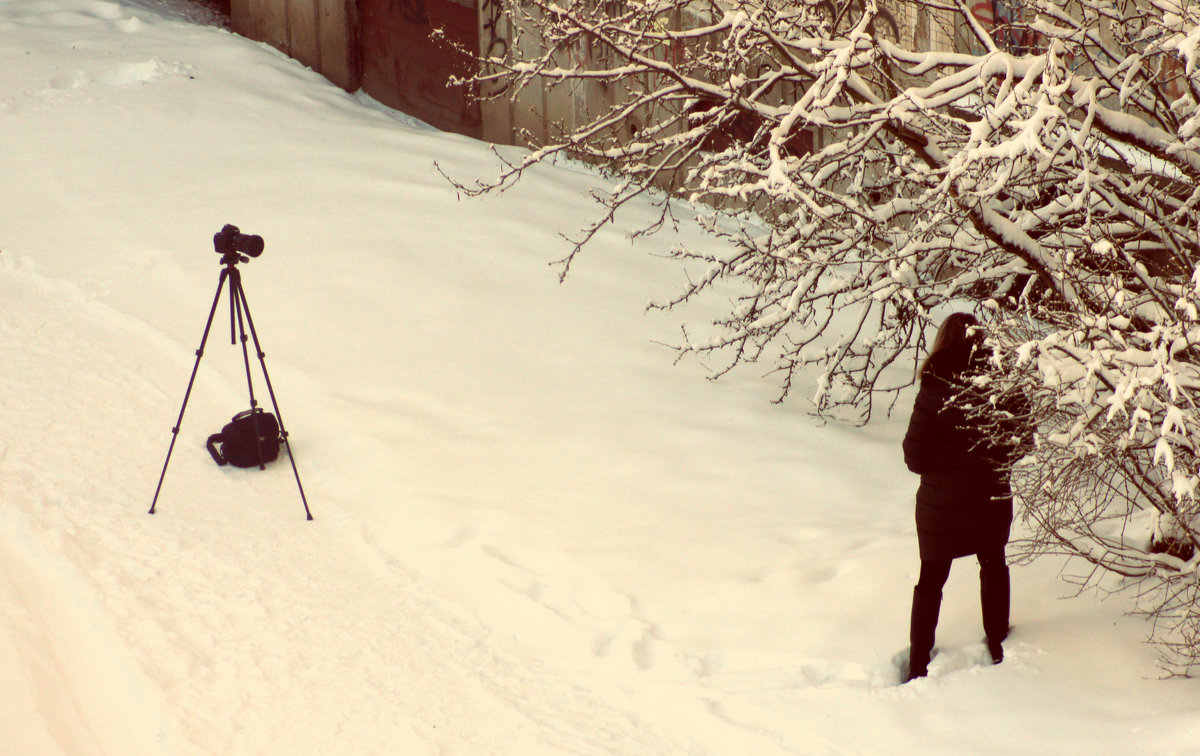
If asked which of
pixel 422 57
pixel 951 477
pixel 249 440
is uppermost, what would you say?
pixel 422 57

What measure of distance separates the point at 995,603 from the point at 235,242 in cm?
425

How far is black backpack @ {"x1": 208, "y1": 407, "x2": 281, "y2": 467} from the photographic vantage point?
279 inches

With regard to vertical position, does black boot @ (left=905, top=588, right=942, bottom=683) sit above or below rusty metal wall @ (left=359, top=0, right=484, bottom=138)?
below

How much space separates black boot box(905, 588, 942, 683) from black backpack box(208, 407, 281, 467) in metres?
3.91

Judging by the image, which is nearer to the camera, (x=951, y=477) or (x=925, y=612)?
(x=951, y=477)

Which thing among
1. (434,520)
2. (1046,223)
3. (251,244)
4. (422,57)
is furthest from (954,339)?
(422,57)

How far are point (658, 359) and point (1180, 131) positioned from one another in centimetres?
469

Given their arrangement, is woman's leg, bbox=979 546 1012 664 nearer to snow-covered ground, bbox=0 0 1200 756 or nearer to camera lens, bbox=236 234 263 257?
snow-covered ground, bbox=0 0 1200 756

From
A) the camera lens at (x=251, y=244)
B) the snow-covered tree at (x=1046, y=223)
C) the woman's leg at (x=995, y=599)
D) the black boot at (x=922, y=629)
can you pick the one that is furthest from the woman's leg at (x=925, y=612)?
the camera lens at (x=251, y=244)

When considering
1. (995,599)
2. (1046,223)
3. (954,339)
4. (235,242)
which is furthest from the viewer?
(235,242)

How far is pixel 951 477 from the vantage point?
4.88m

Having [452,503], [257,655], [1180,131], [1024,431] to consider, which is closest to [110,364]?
[452,503]

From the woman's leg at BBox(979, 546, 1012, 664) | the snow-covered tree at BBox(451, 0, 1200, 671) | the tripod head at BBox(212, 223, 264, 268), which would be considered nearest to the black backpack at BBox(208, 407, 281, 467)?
the tripod head at BBox(212, 223, 264, 268)

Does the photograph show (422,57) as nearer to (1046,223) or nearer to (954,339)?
(1046,223)
